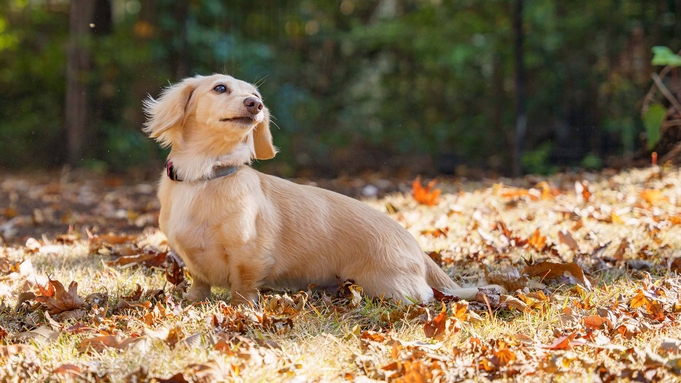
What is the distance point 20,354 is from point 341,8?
24.8 feet

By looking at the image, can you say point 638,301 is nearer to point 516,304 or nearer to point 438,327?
point 516,304

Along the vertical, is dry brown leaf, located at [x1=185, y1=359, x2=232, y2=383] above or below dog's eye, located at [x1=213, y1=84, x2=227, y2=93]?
below

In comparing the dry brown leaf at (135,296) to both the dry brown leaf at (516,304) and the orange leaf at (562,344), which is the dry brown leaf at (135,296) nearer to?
the dry brown leaf at (516,304)

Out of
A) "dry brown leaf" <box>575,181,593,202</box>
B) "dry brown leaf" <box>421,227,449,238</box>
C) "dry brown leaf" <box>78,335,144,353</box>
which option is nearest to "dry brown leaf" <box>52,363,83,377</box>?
"dry brown leaf" <box>78,335,144,353</box>

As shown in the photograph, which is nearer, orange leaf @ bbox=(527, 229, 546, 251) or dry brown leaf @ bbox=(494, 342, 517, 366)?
dry brown leaf @ bbox=(494, 342, 517, 366)

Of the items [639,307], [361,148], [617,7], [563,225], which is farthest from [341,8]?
[639,307]

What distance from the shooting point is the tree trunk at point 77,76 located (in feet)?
27.4

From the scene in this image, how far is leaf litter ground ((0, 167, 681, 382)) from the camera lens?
1903 mm

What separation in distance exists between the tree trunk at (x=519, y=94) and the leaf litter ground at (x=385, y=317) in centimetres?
284

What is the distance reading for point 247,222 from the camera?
8.60 ft

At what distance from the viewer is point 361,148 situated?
326 inches

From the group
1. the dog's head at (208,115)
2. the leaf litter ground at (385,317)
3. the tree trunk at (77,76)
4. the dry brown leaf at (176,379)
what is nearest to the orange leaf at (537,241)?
the leaf litter ground at (385,317)

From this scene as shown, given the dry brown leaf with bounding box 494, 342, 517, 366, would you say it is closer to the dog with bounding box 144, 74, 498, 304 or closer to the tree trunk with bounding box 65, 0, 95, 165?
the dog with bounding box 144, 74, 498, 304

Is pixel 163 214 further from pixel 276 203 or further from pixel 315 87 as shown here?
pixel 315 87
